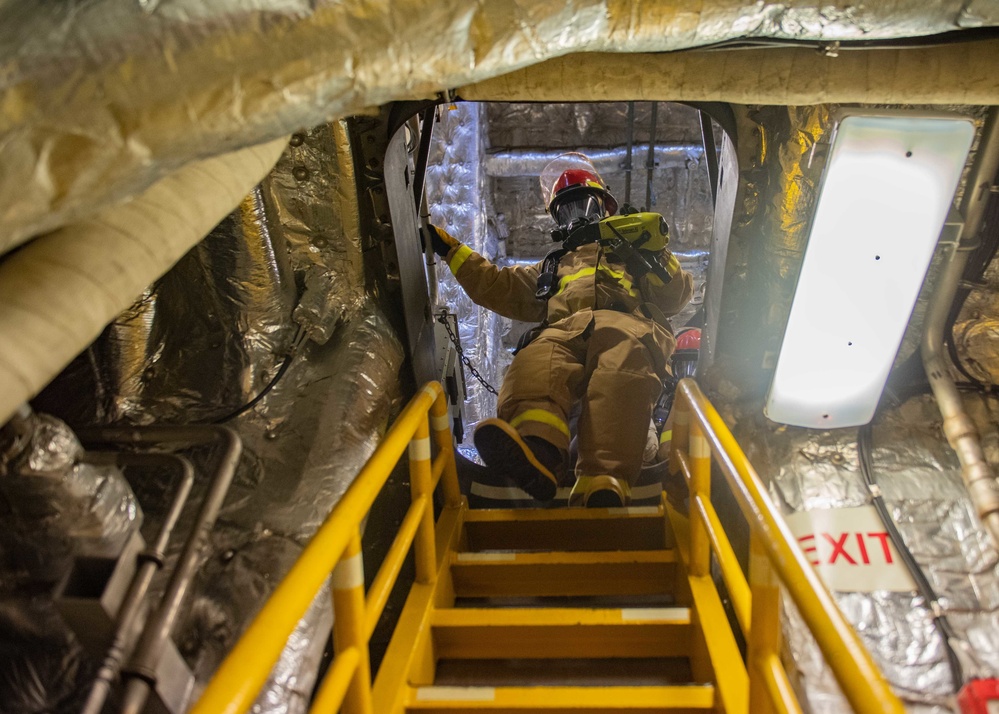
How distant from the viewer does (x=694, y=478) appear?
7.70 feet

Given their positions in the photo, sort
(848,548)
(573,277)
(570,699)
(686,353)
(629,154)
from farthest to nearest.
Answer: (629,154)
(686,353)
(573,277)
(848,548)
(570,699)

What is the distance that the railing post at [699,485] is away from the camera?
7.57 ft

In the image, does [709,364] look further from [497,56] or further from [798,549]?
[497,56]

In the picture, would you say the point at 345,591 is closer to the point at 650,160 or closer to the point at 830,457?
the point at 830,457

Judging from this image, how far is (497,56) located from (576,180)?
2.99 metres

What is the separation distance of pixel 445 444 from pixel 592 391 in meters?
0.77

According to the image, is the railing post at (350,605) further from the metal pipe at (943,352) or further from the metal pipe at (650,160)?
the metal pipe at (650,160)

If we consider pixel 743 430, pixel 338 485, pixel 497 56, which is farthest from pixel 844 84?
pixel 338 485

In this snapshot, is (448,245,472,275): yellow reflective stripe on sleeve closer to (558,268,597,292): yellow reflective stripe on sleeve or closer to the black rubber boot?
(558,268,597,292): yellow reflective stripe on sleeve

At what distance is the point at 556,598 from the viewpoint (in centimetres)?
286

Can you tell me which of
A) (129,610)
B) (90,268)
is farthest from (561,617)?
(90,268)

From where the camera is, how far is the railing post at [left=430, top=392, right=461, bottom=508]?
274cm

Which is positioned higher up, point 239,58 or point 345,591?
point 239,58

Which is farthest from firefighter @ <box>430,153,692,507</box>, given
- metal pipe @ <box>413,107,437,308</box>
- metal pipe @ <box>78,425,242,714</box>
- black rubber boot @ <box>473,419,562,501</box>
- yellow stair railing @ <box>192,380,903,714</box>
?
metal pipe @ <box>78,425,242,714</box>
